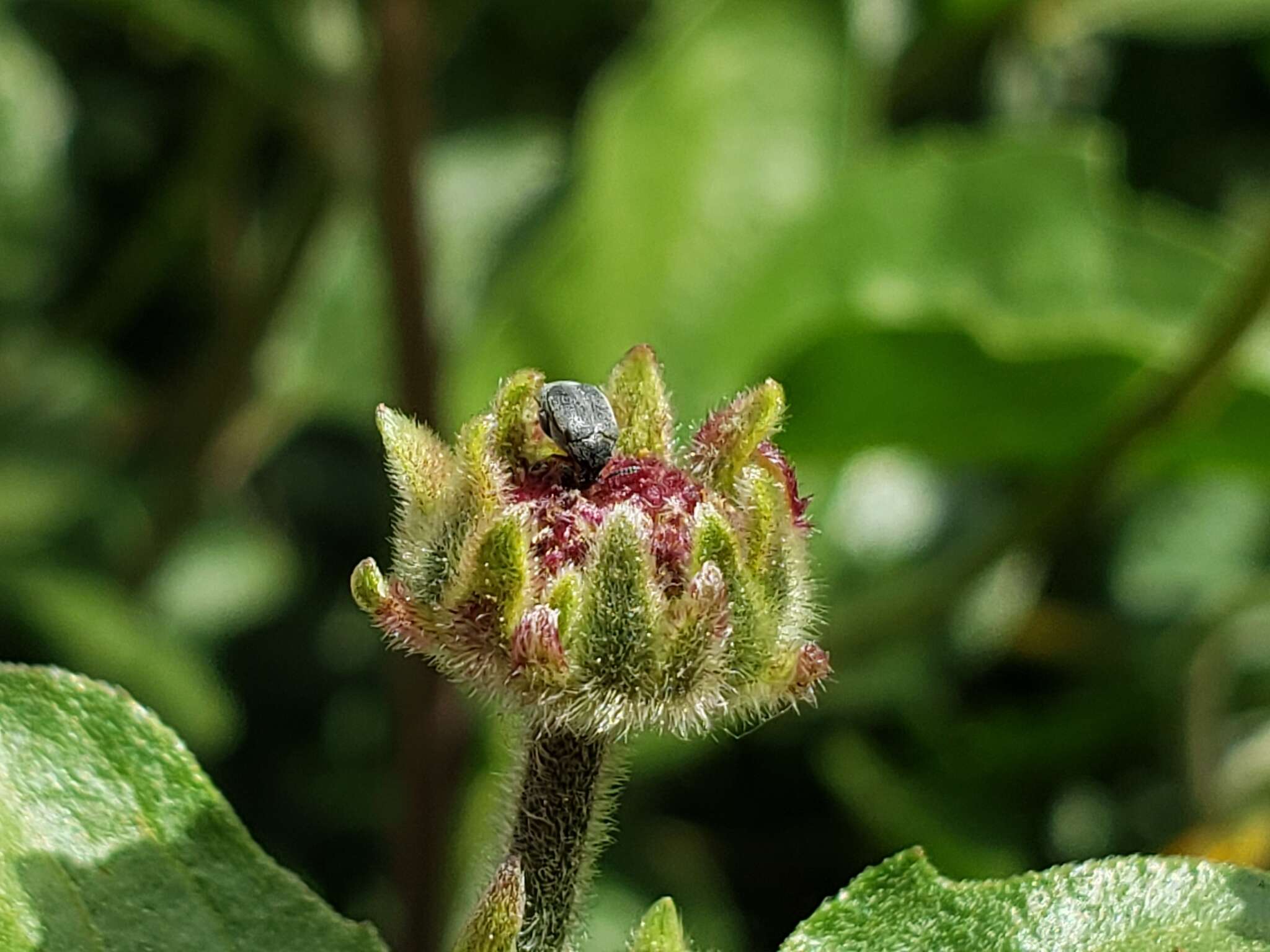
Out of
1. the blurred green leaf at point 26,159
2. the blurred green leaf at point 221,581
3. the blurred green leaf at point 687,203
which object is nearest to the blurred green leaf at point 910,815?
the blurred green leaf at point 687,203

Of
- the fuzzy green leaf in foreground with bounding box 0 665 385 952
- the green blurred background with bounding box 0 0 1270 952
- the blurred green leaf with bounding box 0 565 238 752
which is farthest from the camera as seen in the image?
the blurred green leaf with bounding box 0 565 238 752

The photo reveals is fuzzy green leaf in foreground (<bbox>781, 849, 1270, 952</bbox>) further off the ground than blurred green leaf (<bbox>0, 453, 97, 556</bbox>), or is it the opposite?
blurred green leaf (<bbox>0, 453, 97, 556</bbox>)

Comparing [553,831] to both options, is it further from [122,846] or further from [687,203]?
[687,203]

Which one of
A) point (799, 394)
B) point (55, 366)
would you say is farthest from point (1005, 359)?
point (55, 366)

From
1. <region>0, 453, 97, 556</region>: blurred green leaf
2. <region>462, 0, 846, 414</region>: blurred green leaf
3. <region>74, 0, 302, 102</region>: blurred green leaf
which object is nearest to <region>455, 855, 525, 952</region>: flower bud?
<region>462, 0, 846, 414</region>: blurred green leaf

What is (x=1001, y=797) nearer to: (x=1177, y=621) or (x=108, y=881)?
(x=1177, y=621)

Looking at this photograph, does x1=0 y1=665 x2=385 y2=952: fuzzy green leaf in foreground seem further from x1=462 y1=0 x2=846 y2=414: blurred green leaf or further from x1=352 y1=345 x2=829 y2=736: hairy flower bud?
x1=462 y1=0 x2=846 y2=414: blurred green leaf
